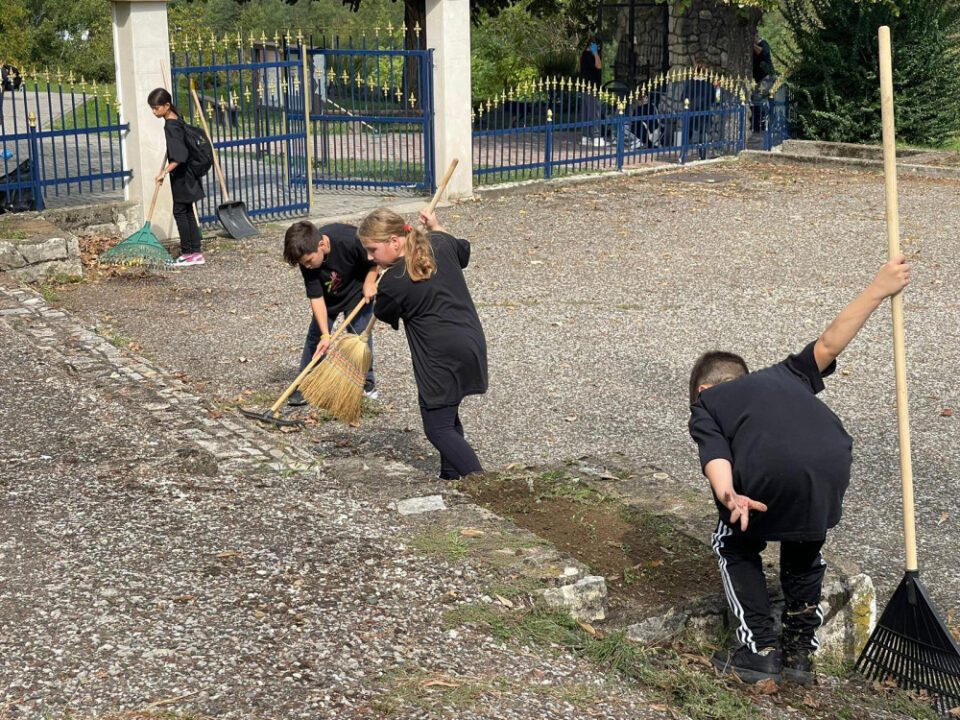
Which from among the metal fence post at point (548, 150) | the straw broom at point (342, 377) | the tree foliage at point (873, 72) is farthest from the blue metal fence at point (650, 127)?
the straw broom at point (342, 377)

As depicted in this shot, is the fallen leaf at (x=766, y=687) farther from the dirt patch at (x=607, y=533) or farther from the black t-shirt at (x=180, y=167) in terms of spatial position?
the black t-shirt at (x=180, y=167)

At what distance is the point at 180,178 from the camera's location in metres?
12.4

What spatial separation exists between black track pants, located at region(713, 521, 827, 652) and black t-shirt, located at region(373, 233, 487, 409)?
166 centimetres

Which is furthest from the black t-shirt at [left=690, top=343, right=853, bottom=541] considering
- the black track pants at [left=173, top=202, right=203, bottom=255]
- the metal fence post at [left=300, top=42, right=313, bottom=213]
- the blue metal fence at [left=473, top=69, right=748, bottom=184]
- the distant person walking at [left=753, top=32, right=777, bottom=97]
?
the distant person walking at [left=753, top=32, right=777, bottom=97]

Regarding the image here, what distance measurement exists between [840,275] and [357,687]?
8.74 meters

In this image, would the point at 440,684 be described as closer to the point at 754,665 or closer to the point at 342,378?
the point at 754,665

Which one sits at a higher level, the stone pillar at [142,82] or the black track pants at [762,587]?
the stone pillar at [142,82]

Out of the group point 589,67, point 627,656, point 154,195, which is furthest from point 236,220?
point 589,67

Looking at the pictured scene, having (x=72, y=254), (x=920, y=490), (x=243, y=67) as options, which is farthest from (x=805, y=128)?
(x=920, y=490)

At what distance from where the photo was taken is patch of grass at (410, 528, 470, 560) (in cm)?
512

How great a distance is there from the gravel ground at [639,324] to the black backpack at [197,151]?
96cm

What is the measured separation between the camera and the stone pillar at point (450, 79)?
15.3 metres

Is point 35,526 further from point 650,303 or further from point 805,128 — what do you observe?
point 805,128

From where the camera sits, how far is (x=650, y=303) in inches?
428
